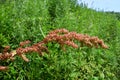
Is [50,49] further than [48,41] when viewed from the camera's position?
Yes

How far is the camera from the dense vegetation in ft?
20.7

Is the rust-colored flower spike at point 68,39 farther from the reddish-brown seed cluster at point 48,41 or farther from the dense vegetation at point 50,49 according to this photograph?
the dense vegetation at point 50,49

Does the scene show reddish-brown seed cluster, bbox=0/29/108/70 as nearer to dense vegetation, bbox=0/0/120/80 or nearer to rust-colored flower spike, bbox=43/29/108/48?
rust-colored flower spike, bbox=43/29/108/48

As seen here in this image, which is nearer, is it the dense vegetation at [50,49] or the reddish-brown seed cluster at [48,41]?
the reddish-brown seed cluster at [48,41]

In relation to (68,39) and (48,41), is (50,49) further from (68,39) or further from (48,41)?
(68,39)

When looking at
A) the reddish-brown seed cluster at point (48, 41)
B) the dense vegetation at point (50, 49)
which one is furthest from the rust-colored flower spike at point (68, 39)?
the dense vegetation at point (50, 49)

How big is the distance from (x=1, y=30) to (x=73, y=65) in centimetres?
133

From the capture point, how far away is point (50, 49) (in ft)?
21.0

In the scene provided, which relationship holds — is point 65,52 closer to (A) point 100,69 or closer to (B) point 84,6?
→ (A) point 100,69

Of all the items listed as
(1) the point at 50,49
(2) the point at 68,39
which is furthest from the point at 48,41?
(2) the point at 68,39

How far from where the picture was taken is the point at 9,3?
788cm

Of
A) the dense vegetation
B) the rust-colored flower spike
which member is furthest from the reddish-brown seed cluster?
the dense vegetation

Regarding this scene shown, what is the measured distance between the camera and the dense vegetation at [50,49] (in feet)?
20.7

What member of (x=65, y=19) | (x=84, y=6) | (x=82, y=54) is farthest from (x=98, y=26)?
(x=82, y=54)
